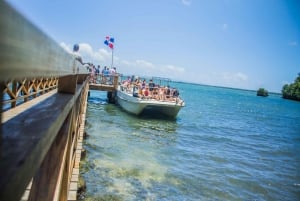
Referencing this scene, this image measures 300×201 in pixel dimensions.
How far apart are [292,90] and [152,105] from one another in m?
130

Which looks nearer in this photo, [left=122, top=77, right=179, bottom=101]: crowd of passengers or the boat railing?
the boat railing

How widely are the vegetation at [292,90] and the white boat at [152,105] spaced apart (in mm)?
120088

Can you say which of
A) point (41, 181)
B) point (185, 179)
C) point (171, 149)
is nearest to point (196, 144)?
point (171, 149)

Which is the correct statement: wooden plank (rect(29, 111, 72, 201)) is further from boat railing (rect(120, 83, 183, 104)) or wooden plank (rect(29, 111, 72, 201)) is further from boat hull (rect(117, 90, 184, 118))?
boat railing (rect(120, 83, 183, 104))

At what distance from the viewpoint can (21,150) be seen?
689 millimetres

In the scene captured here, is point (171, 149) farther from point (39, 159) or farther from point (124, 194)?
point (39, 159)

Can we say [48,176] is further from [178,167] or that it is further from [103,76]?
[103,76]

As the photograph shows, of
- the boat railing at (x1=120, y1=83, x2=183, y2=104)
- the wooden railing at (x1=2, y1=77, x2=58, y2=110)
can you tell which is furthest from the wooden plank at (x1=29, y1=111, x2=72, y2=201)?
the boat railing at (x1=120, y1=83, x2=183, y2=104)

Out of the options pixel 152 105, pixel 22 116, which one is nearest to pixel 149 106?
pixel 152 105

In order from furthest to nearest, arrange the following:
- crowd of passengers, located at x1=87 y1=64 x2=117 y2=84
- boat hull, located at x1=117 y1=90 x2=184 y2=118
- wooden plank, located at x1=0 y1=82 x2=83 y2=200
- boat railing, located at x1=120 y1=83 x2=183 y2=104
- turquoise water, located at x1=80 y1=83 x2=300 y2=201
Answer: crowd of passengers, located at x1=87 y1=64 x2=117 y2=84, boat railing, located at x1=120 y1=83 x2=183 y2=104, boat hull, located at x1=117 y1=90 x2=184 y2=118, turquoise water, located at x1=80 y1=83 x2=300 y2=201, wooden plank, located at x1=0 y1=82 x2=83 y2=200

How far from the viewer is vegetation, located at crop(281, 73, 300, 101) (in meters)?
125

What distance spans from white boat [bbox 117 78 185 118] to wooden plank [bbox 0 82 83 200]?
1704 cm

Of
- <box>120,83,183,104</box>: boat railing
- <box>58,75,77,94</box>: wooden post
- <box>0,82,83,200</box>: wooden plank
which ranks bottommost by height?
<box>120,83,183,104</box>: boat railing

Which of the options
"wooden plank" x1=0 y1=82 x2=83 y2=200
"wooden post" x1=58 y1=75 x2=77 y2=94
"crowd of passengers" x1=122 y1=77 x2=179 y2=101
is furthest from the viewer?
"crowd of passengers" x1=122 y1=77 x2=179 y2=101
